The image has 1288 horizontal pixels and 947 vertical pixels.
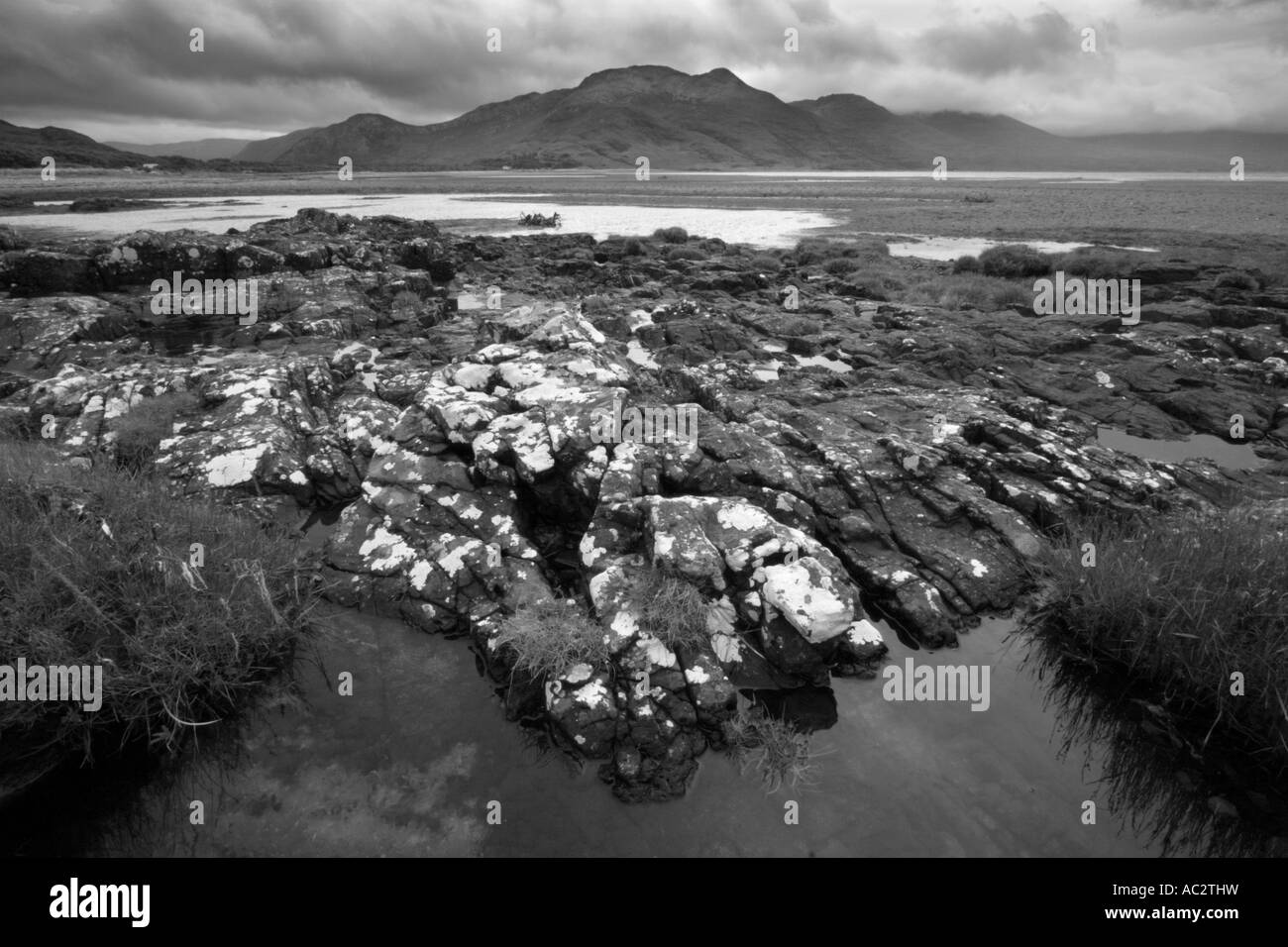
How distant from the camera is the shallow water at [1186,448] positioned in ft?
41.5

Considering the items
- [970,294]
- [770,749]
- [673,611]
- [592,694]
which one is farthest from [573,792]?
[970,294]

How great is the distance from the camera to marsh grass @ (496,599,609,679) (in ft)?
22.0

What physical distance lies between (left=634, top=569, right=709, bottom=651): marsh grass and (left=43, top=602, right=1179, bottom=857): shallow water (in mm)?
1215

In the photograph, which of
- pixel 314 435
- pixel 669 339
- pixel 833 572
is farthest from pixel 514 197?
pixel 833 572

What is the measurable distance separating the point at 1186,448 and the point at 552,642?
14398 millimetres

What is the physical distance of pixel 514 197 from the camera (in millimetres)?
85062

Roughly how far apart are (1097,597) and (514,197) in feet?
295

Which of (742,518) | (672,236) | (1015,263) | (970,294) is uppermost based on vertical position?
(672,236)

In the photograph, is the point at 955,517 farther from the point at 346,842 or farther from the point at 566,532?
the point at 346,842

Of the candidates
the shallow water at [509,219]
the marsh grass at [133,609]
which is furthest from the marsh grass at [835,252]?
the marsh grass at [133,609]

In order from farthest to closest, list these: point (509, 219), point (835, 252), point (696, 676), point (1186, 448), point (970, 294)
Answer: point (509, 219) → point (835, 252) → point (970, 294) → point (1186, 448) → point (696, 676)

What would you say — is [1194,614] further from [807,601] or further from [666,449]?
[666,449]

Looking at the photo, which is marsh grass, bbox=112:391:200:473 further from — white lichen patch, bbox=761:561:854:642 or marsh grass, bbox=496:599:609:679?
white lichen patch, bbox=761:561:854:642

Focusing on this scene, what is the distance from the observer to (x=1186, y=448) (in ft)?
43.7
